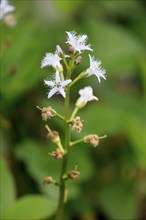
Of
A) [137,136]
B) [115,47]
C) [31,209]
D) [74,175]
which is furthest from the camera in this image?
[115,47]

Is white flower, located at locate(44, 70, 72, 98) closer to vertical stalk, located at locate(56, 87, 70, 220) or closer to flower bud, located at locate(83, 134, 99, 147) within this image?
vertical stalk, located at locate(56, 87, 70, 220)

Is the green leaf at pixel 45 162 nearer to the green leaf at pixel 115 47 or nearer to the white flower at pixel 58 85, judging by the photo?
the green leaf at pixel 115 47

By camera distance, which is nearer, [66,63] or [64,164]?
[66,63]

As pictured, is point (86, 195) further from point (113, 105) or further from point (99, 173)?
point (113, 105)

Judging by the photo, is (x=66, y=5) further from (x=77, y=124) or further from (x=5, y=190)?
(x=77, y=124)

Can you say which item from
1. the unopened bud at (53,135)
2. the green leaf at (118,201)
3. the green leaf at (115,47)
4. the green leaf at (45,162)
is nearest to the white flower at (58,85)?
the unopened bud at (53,135)

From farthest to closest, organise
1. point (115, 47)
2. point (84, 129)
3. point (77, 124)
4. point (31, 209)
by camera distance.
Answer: point (115, 47) < point (84, 129) < point (31, 209) < point (77, 124)

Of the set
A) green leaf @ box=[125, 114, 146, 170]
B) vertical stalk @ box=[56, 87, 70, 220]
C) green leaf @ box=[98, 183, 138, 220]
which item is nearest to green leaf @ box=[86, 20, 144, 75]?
green leaf @ box=[125, 114, 146, 170]

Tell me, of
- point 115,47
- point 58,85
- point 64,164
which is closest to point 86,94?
point 58,85
